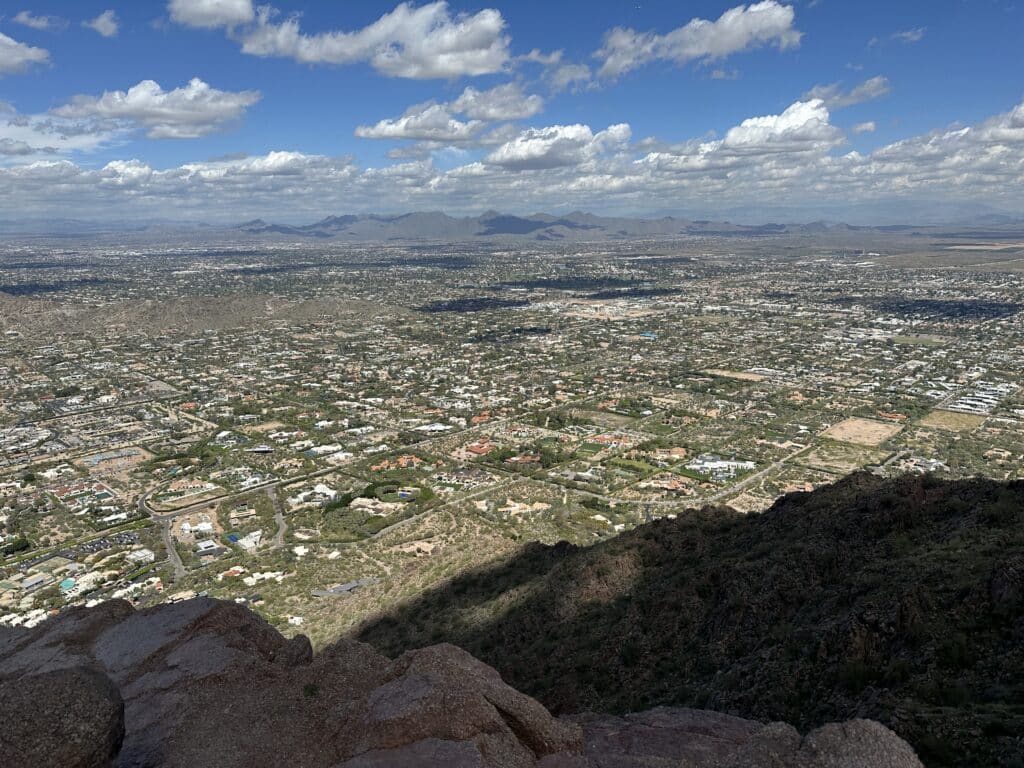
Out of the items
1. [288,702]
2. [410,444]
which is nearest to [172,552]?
[410,444]

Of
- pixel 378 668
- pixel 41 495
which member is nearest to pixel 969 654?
pixel 378 668

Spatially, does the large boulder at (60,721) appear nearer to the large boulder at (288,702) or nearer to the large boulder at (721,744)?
the large boulder at (288,702)

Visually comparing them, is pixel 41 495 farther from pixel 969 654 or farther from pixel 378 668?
pixel 969 654

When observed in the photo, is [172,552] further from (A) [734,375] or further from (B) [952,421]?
(A) [734,375]

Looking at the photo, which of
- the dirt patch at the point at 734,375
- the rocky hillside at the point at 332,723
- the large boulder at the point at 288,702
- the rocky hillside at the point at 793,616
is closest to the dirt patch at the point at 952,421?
the dirt patch at the point at 734,375

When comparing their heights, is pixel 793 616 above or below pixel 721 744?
below

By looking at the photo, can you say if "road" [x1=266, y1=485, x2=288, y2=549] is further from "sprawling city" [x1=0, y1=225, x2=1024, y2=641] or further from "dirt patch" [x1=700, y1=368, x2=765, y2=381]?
"dirt patch" [x1=700, y1=368, x2=765, y2=381]
